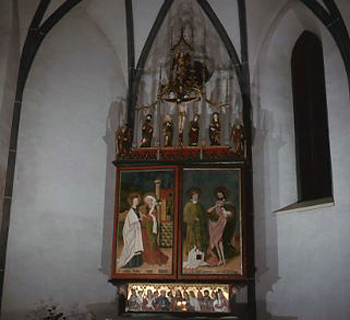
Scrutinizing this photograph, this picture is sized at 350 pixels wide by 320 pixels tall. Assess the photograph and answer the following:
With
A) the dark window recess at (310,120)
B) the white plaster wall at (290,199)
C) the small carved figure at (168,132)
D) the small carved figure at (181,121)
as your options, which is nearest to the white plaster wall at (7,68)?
the small carved figure at (168,132)

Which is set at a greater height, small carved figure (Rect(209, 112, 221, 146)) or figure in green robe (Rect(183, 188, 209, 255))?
small carved figure (Rect(209, 112, 221, 146))

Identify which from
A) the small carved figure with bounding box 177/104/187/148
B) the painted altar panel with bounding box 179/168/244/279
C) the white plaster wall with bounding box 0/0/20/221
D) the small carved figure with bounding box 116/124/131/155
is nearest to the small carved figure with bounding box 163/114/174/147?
the small carved figure with bounding box 177/104/187/148

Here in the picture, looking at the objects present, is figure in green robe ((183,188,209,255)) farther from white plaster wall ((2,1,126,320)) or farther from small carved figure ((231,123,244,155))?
white plaster wall ((2,1,126,320))

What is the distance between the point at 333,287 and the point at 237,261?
1.90m

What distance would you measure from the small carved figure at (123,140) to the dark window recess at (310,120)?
3.76 m

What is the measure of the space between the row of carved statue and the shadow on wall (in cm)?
69

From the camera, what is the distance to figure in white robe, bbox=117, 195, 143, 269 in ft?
40.7

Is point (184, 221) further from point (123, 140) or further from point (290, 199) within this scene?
point (290, 199)

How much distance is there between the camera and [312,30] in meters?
14.0

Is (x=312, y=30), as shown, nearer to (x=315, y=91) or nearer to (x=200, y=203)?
(x=315, y=91)

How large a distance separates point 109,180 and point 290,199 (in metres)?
4.05

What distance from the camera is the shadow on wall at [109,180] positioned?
43.5 feet

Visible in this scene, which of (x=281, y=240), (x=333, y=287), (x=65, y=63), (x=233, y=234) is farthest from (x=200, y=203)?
(x=65, y=63)

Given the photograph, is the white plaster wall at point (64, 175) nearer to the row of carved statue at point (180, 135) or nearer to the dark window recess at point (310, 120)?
the row of carved statue at point (180, 135)
